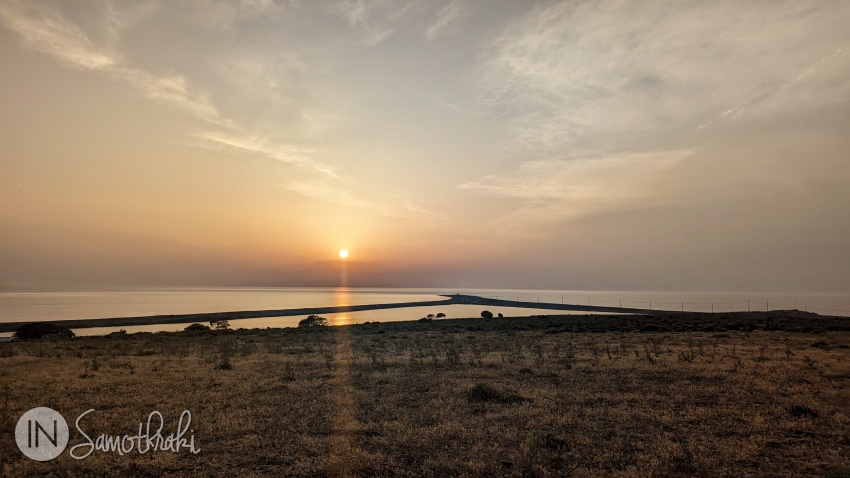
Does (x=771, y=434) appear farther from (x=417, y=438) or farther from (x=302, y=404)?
(x=302, y=404)

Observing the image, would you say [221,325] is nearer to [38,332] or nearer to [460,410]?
[38,332]

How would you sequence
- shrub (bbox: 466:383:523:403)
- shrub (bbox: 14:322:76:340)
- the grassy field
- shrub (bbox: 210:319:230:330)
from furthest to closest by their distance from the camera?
shrub (bbox: 210:319:230:330) < shrub (bbox: 14:322:76:340) < shrub (bbox: 466:383:523:403) < the grassy field

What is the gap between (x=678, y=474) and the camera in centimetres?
785

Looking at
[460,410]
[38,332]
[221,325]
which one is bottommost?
[221,325]

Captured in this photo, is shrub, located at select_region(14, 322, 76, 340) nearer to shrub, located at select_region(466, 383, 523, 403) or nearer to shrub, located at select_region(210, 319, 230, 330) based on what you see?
shrub, located at select_region(210, 319, 230, 330)

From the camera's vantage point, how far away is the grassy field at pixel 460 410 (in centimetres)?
852

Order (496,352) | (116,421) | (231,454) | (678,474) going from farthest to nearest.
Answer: (496,352), (116,421), (231,454), (678,474)

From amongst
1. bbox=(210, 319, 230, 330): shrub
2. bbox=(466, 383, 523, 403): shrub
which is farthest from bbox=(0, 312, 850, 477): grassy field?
bbox=(210, 319, 230, 330): shrub

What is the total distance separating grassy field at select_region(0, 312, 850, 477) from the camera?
8.52 m

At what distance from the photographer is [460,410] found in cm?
1257

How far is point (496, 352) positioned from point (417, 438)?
16.5m

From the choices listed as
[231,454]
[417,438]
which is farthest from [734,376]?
[231,454]

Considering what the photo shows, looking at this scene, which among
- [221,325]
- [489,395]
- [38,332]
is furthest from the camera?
[221,325]

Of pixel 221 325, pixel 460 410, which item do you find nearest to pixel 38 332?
pixel 221 325
